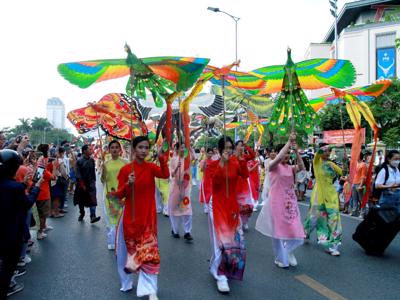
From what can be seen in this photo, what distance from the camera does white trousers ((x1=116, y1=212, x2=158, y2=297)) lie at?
3.43 metres

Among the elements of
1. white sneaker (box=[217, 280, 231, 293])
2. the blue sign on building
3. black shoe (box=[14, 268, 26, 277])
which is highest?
the blue sign on building

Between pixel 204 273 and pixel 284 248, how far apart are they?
1.08m

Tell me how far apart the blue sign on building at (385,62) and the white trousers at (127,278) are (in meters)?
36.5

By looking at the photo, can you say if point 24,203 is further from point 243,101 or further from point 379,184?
point 243,101

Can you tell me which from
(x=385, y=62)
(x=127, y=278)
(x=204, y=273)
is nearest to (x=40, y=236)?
(x=127, y=278)

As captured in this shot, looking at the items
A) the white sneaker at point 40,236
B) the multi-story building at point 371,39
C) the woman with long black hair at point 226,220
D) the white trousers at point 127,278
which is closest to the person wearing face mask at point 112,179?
the white sneaker at point 40,236

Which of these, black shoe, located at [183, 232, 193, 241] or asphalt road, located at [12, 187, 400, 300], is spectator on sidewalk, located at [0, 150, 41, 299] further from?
black shoe, located at [183, 232, 193, 241]

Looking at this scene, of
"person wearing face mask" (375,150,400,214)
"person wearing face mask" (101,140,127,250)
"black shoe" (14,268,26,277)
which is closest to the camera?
"black shoe" (14,268,26,277)

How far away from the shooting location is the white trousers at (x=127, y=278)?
3428 millimetres

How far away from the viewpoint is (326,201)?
5.46m

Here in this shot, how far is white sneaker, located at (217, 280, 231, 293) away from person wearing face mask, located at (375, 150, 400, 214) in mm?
2821

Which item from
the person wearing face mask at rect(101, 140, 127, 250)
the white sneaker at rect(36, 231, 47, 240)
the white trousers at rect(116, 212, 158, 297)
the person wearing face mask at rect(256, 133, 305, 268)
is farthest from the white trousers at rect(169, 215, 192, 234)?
the white trousers at rect(116, 212, 158, 297)

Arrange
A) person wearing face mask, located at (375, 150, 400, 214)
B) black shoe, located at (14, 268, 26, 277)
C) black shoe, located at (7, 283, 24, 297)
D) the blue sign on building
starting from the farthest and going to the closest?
the blue sign on building < person wearing face mask, located at (375, 150, 400, 214) < black shoe, located at (14, 268, 26, 277) < black shoe, located at (7, 283, 24, 297)

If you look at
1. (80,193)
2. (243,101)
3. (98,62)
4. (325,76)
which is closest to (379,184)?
(325,76)
